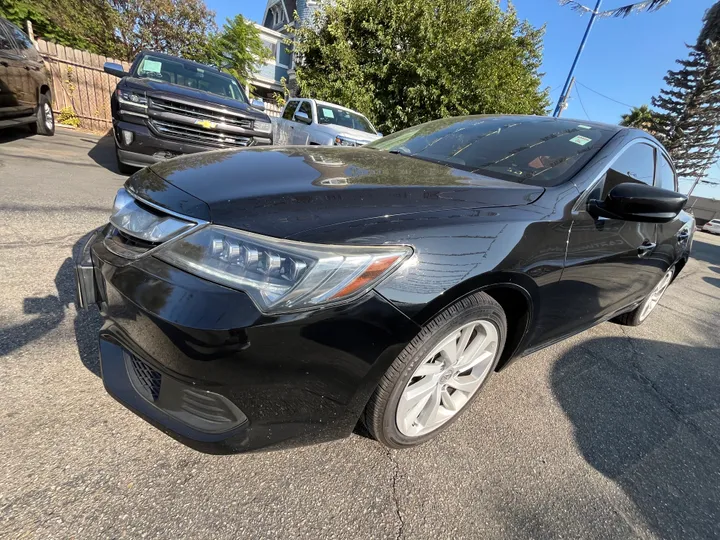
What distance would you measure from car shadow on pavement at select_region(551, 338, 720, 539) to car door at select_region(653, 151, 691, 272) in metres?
0.80

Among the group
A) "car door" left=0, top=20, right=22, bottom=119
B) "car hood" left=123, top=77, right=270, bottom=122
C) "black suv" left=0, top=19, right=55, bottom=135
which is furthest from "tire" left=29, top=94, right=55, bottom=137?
"car hood" left=123, top=77, right=270, bottom=122

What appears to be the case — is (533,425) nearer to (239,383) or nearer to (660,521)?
(660,521)

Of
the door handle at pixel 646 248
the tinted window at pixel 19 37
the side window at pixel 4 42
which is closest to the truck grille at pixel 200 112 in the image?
the side window at pixel 4 42

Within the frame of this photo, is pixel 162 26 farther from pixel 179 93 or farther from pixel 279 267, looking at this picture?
pixel 279 267

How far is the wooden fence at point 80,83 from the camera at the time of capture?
9.09 m

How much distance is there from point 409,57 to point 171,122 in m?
8.60

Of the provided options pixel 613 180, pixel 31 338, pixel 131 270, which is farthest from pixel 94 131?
pixel 613 180

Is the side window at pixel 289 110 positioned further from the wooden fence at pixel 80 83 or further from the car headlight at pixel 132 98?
the wooden fence at pixel 80 83

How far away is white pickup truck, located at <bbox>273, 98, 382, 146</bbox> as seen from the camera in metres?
7.14

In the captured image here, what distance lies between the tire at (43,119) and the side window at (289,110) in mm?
4650

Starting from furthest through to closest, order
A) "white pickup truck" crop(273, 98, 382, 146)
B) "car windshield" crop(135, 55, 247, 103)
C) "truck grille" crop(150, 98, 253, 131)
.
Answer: "white pickup truck" crop(273, 98, 382, 146)
"car windshield" crop(135, 55, 247, 103)
"truck grille" crop(150, 98, 253, 131)

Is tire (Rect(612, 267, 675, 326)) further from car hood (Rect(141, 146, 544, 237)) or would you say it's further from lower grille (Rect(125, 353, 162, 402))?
lower grille (Rect(125, 353, 162, 402))

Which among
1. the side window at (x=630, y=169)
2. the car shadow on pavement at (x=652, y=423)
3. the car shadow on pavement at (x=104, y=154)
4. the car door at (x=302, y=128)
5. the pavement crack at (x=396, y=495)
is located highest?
the side window at (x=630, y=169)

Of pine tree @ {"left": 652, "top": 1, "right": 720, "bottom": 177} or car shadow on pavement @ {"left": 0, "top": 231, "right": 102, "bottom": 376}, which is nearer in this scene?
car shadow on pavement @ {"left": 0, "top": 231, "right": 102, "bottom": 376}
